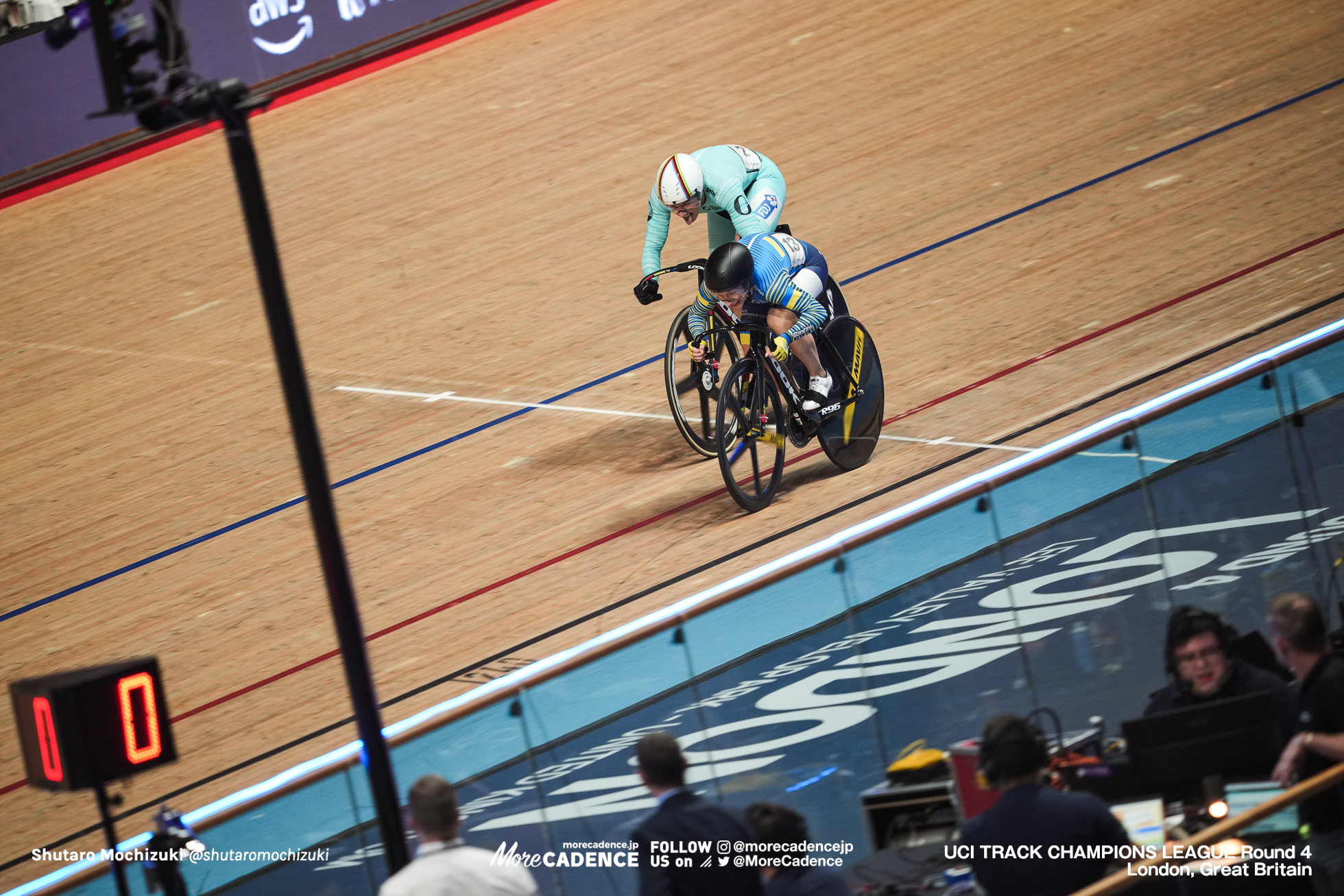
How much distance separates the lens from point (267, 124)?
13609mm

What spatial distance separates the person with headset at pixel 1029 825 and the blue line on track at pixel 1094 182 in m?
6.39

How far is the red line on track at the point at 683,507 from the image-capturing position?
6.70 m

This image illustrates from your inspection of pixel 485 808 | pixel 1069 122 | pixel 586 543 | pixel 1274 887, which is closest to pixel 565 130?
pixel 1069 122

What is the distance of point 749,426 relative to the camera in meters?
7.12

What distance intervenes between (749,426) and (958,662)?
2066 mm

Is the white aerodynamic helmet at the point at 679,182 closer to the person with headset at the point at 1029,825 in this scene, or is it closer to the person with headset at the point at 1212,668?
the person with headset at the point at 1212,668

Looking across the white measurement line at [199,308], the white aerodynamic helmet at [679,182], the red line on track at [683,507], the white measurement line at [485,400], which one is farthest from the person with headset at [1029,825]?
the white measurement line at [199,308]

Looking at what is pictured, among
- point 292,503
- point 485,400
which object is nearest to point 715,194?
point 485,400

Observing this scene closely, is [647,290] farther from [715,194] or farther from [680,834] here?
[680,834]

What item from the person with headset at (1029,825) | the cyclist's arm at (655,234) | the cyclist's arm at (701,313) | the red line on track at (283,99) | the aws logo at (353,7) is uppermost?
the aws logo at (353,7)

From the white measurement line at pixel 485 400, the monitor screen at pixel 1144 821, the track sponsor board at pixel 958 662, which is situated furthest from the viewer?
the white measurement line at pixel 485 400

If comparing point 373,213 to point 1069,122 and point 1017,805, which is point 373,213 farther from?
point 1017,805

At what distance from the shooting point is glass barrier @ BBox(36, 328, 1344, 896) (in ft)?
14.8

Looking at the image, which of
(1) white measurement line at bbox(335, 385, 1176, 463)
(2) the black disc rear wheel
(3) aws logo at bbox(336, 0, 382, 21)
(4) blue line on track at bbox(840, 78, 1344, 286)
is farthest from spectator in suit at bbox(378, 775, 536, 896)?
(3) aws logo at bbox(336, 0, 382, 21)
